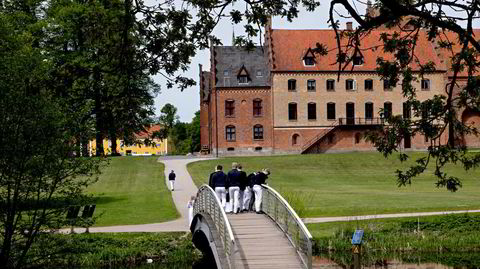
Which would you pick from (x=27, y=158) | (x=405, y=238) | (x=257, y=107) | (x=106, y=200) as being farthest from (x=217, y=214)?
(x=257, y=107)

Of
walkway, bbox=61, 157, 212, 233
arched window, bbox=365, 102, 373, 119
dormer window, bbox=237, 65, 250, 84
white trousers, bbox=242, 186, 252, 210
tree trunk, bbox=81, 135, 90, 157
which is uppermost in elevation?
dormer window, bbox=237, 65, 250, 84

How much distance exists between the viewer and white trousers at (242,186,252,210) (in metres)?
21.1

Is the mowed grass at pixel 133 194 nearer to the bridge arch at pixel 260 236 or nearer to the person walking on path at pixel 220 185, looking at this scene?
the person walking on path at pixel 220 185

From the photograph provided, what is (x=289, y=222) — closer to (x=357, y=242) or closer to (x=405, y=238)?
(x=357, y=242)

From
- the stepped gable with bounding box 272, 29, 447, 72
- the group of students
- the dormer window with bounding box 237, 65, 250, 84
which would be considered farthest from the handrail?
the group of students

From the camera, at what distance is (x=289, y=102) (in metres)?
68.2

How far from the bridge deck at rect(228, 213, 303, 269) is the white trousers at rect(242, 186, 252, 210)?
121 cm

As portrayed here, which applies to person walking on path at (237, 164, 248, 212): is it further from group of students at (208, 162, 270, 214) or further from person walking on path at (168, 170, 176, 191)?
person walking on path at (168, 170, 176, 191)

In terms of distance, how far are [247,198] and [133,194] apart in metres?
20.2

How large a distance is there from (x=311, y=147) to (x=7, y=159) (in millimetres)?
52465

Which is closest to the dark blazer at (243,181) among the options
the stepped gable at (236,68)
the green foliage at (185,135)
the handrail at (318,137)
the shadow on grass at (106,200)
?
the shadow on grass at (106,200)

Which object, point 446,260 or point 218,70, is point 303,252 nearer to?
point 446,260

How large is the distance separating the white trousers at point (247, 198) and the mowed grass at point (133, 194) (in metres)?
4.33

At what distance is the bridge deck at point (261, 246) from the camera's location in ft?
54.0
